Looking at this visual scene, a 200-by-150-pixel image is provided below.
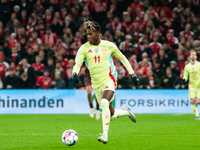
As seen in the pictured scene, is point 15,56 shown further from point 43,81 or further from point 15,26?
point 15,26

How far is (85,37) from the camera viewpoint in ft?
59.3

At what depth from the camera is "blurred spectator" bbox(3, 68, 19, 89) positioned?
620 inches

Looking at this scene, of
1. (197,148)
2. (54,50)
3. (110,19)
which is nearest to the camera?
(197,148)

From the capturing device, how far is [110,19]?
1855 cm

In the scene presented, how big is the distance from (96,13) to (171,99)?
5.95m

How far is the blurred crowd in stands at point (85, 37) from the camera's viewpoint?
52.7ft

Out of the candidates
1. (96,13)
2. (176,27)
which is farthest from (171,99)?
(96,13)

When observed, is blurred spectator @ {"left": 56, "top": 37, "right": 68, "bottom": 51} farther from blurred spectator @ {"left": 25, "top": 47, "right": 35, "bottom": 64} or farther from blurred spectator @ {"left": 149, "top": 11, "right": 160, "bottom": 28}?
blurred spectator @ {"left": 149, "top": 11, "right": 160, "bottom": 28}

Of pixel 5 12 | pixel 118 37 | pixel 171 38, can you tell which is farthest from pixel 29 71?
pixel 171 38

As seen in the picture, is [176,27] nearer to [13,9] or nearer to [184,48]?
[184,48]

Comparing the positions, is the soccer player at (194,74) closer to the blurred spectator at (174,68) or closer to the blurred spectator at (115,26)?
the blurred spectator at (174,68)

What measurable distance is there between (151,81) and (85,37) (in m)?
3.89

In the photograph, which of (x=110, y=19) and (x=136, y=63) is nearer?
(x=136, y=63)

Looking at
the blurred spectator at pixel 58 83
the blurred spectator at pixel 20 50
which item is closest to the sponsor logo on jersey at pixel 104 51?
the blurred spectator at pixel 58 83
